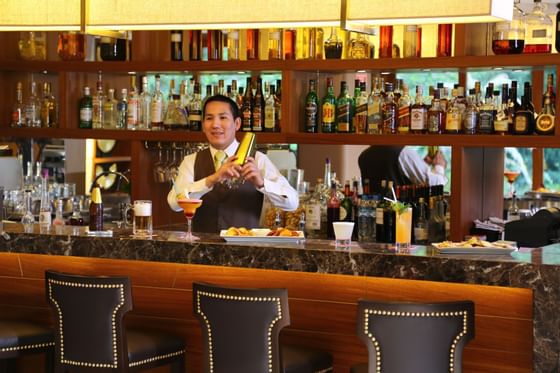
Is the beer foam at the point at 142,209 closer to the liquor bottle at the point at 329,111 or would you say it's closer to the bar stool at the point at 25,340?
the bar stool at the point at 25,340

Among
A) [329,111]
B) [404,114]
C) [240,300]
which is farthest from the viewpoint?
[329,111]

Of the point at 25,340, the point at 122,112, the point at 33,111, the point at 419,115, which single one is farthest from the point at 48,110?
the point at 25,340

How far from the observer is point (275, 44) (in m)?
6.27

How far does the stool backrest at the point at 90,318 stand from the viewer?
4078mm

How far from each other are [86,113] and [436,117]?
245cm

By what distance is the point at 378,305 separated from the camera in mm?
3588

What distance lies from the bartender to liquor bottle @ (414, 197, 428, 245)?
2.52ft

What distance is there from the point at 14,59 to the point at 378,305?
14.6ft

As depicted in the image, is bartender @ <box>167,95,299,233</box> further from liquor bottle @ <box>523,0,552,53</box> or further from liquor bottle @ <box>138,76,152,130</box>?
liquor bottle @ <box>523,0,552,53</box>

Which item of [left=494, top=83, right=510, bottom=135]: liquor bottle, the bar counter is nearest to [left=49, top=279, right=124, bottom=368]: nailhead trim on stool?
the bar counter

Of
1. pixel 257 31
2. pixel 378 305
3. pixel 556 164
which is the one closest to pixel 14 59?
pixel 257 31

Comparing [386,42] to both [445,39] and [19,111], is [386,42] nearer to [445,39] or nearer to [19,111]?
[445,39]

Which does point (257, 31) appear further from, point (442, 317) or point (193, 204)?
point (442, 317)

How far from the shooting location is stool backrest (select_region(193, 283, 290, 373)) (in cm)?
378
